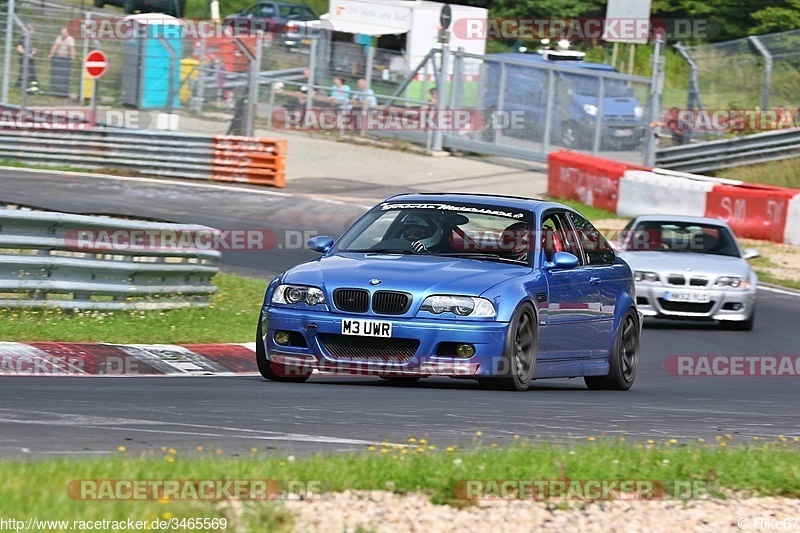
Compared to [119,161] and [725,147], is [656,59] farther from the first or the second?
[119,161]

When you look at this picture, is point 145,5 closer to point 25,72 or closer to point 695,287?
point 25,72

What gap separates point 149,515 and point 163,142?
80.5 feet

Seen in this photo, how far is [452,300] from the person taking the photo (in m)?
9.30

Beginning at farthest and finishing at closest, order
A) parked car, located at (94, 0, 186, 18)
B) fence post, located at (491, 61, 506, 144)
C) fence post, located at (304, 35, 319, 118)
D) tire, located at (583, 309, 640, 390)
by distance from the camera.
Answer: parked car, located at (94, 0, 186, 18) < fence post, located at (304, 35, 319, 118) < fence post, located at (491, 61, 506, 144) < tire, located at (583, 309, 640, 390)

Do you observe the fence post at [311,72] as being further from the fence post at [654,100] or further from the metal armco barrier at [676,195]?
the fence post at [654,100]

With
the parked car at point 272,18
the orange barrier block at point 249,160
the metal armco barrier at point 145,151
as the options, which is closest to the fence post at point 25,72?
the metal armco barrier at point 145,151

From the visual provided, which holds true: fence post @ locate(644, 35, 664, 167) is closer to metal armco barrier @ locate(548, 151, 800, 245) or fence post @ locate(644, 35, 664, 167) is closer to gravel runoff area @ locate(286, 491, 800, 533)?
metal armco barrier @ locate(548, 151, 800, 245)

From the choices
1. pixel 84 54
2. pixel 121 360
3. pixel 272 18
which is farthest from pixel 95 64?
pixel 121 360

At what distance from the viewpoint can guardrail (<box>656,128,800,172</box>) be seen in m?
30.2

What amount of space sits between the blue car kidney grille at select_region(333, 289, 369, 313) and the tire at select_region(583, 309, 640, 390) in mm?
2761

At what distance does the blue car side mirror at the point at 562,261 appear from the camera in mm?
10242

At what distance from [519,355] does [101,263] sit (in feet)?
14.2

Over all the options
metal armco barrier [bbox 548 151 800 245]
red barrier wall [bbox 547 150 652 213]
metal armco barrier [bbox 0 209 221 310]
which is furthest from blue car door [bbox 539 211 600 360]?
red barrier wall [bbox 547 150 652 213]

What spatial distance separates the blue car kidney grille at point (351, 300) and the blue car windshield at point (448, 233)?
93 centimetres
